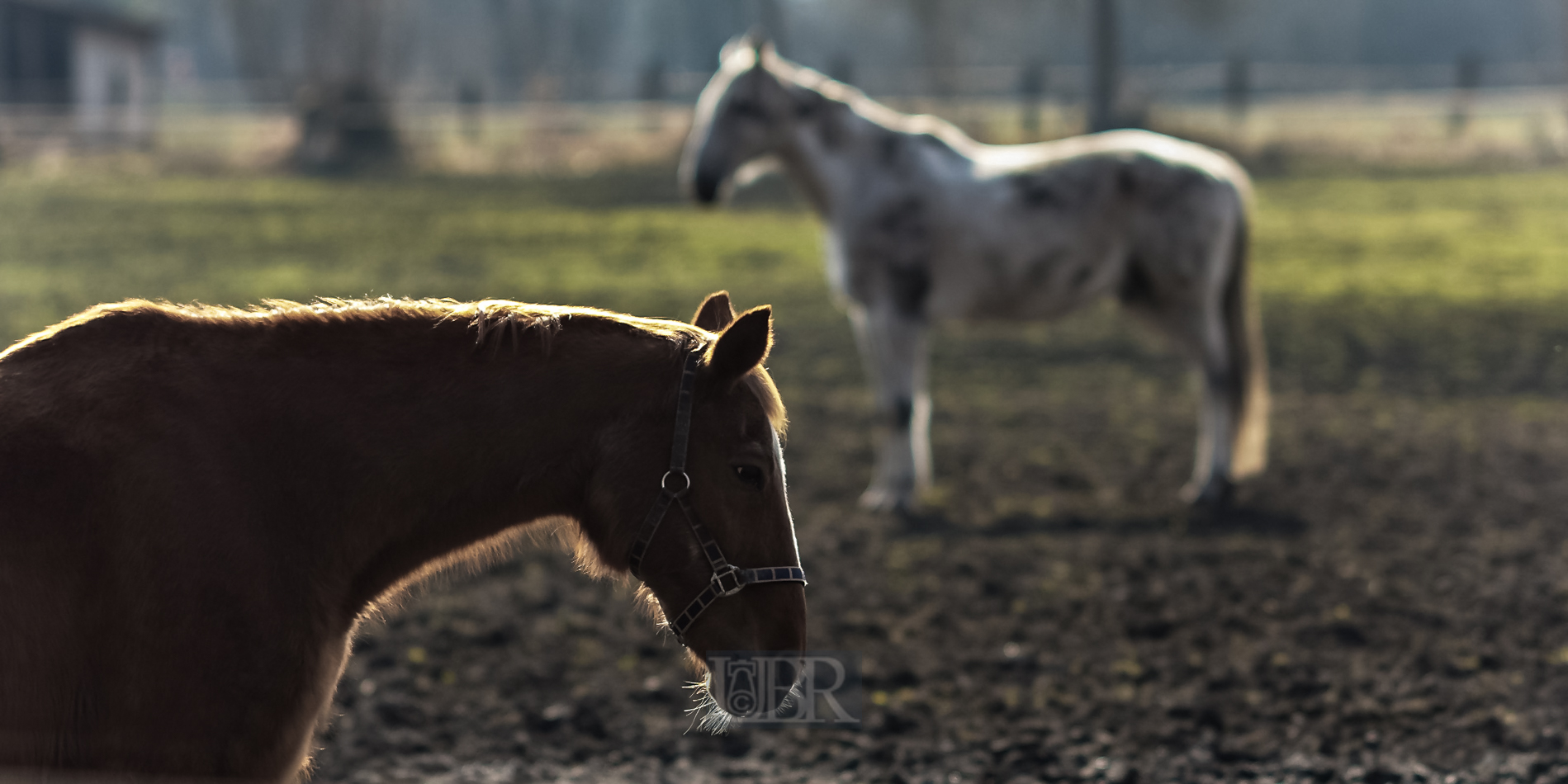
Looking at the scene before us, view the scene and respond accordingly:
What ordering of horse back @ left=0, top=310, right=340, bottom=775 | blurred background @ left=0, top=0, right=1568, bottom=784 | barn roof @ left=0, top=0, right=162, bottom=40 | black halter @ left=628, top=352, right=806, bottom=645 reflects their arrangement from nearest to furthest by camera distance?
horse back @ left=0, top=310, right=340, bottom=775, black halter @ left=628, top=352, right=806, bottom=645, blurred background @ left=0, top=0, right=1568, bottom=784, barn roof @ left=0, top=0, right=162, bottom=40

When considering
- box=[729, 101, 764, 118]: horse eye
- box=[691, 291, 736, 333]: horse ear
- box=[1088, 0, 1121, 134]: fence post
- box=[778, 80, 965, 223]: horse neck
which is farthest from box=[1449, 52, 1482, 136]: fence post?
box=[691, 291, 736, 333]: horse ear

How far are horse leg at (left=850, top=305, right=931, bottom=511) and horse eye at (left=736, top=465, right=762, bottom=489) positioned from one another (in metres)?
4.88

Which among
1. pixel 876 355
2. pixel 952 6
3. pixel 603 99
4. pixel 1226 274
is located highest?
pixel 952 6

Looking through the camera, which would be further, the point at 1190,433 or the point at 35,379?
the point at 1190,433

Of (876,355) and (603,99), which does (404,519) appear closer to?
(876,355)

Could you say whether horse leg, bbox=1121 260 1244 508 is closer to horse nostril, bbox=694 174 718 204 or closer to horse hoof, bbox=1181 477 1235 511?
horse hoof, bbox=1181 477 1235 511

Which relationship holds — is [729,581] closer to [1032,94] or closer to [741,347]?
[741,347]

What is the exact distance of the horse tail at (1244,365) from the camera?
23.7 ft

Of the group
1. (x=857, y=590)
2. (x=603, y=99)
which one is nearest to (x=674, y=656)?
(x=857, y=590)

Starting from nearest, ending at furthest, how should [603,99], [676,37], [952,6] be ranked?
[603,99], [952,6], [676,37]

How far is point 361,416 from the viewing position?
2.33m

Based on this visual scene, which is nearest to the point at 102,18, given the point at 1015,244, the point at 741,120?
the point at 741,120

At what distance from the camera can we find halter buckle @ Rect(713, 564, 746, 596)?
230 centimetres

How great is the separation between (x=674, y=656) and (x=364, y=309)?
294 centimetres
